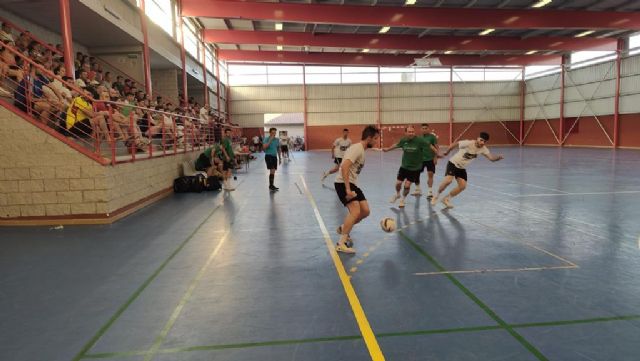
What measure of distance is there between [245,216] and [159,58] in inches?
600

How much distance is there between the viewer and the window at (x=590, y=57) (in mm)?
31922

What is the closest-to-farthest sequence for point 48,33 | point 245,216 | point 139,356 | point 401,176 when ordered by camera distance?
point 139,356, point 245,216, point 401,176, point 48,33

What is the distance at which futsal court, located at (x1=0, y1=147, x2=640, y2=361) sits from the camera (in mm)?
3424

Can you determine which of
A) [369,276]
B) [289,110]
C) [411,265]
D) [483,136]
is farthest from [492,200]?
[289,110]

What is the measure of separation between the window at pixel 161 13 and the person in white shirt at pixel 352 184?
1682cm

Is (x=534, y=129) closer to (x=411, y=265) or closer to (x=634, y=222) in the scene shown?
(x=634, y=222)

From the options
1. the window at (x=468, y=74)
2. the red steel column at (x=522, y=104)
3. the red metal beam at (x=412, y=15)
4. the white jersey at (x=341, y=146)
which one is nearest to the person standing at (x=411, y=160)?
the white jersey at (x=341, y=146)

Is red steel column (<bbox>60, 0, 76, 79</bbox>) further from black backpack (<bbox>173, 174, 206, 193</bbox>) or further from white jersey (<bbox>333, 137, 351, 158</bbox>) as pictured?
white jersey (<bbox>333, 137, 351, 158</bbox>)

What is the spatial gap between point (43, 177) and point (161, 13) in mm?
15757

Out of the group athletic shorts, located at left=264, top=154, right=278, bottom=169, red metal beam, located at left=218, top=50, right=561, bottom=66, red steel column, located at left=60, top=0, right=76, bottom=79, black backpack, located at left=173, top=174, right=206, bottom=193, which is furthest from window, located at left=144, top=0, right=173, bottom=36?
red metal beam, located at left=218, top=50, right=561, bottom=66

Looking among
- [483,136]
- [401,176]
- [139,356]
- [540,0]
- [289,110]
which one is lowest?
[139,356]

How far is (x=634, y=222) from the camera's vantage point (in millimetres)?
7637

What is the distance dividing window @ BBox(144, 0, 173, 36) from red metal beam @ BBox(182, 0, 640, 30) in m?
0.94

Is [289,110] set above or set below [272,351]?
above
